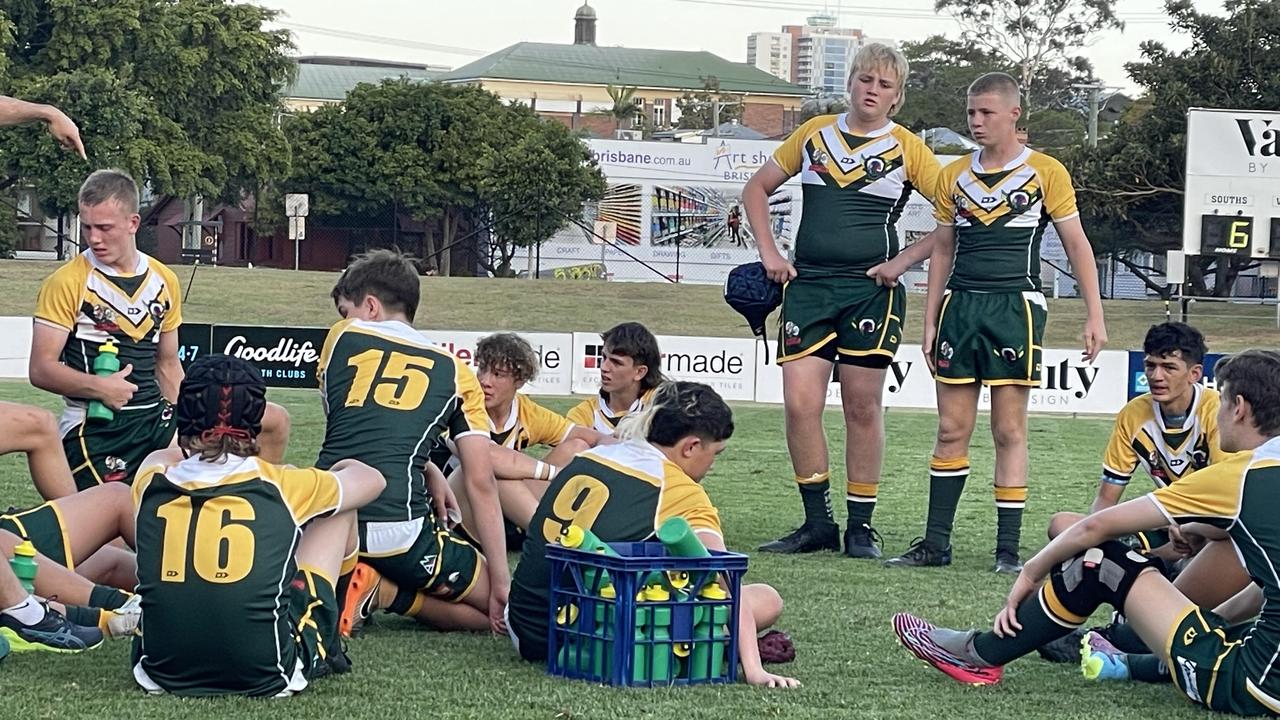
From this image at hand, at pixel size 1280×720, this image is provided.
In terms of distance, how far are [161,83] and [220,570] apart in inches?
1442

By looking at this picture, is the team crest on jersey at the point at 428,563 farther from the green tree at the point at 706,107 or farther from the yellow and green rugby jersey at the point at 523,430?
the green tree at the point at 706,107

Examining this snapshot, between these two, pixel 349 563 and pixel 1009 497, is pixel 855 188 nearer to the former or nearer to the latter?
pixel 1009 497

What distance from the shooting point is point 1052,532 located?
5.55 metres

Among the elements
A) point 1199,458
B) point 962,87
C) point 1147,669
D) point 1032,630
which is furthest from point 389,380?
point 962,87

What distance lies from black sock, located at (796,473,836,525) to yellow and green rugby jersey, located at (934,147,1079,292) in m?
1.11

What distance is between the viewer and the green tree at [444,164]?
36.6 metres

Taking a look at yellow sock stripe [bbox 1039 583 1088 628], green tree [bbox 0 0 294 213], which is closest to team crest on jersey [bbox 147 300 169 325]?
yellow sock stripe [bbox 1039 583 1088 628]

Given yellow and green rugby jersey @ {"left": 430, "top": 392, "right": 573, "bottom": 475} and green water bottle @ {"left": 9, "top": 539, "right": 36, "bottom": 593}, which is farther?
yellow and green rugby jersey @ {"left": 430, "top": 392, "right": 573, "bottom": 475}

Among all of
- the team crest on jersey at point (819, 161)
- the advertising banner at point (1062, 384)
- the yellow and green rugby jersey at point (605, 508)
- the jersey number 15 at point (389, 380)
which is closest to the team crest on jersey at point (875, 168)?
the team crest on jersey at point (819, 161)

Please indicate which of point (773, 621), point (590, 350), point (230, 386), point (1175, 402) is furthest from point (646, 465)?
point (590, 350)

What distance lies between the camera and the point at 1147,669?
15.8 feet

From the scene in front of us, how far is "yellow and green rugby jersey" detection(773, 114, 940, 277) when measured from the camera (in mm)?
7453

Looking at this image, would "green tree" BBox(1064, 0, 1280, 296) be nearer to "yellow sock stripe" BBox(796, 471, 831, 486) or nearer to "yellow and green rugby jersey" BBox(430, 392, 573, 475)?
"yellow sock stripe" BBox(796, 471, 831, 486)

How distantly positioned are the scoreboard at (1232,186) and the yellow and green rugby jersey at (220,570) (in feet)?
50.6
